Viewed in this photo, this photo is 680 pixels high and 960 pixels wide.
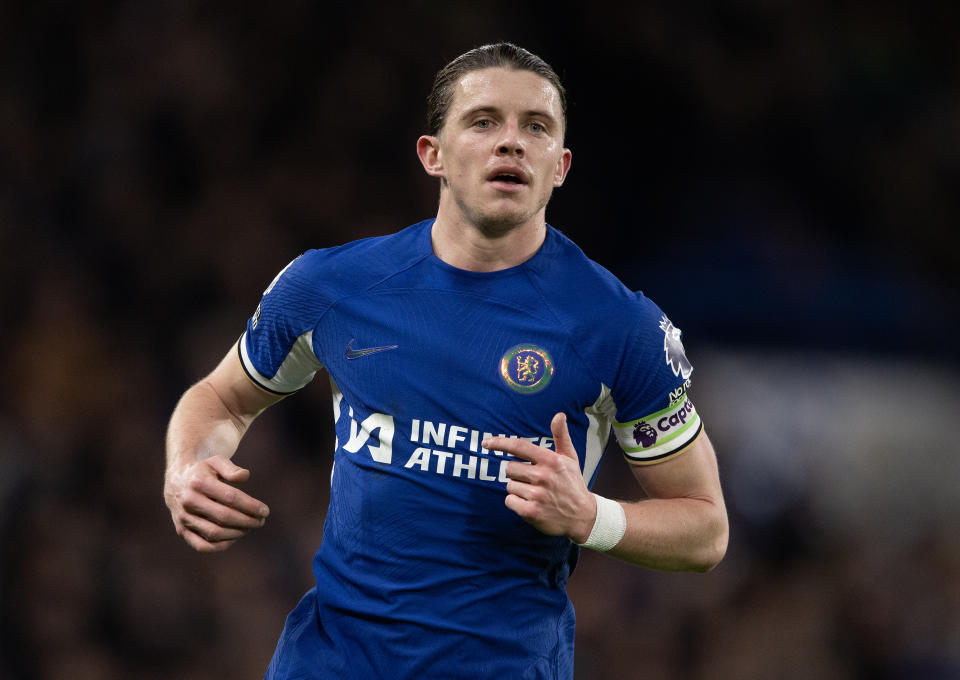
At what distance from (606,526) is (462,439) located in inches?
15.9

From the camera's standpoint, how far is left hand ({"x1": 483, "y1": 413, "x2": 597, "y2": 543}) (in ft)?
7.64

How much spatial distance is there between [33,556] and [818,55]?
19.8 ft

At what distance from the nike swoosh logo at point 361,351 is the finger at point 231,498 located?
0.47 m

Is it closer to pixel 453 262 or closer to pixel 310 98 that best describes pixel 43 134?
pixel 310 98

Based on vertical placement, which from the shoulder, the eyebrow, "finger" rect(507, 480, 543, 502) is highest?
the eyebrow

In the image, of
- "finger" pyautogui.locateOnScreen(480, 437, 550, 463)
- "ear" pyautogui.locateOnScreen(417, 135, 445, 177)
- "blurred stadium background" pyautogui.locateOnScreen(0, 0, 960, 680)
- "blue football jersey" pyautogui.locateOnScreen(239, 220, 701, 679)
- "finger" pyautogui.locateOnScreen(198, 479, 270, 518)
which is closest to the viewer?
"finger" pyautogui.locateOnScreen(480, 437, 550, 463)

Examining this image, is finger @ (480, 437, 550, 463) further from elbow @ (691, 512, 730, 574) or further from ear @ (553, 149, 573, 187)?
ear @ (553, 149, 573, 187)

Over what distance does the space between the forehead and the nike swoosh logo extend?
0.66 metres

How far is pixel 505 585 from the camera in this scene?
2.63 meters

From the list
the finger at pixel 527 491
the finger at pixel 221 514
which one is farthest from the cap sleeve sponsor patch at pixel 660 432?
the finger at pixel 221 514

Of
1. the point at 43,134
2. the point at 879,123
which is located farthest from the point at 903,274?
the point at 43,134

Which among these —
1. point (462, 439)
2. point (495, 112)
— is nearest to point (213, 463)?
point (462, 439)

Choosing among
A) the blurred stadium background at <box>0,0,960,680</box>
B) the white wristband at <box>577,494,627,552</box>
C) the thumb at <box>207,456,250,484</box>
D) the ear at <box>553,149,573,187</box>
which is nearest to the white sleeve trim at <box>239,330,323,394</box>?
the thumb at <box>207,456,250,484</box>

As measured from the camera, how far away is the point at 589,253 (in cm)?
704
